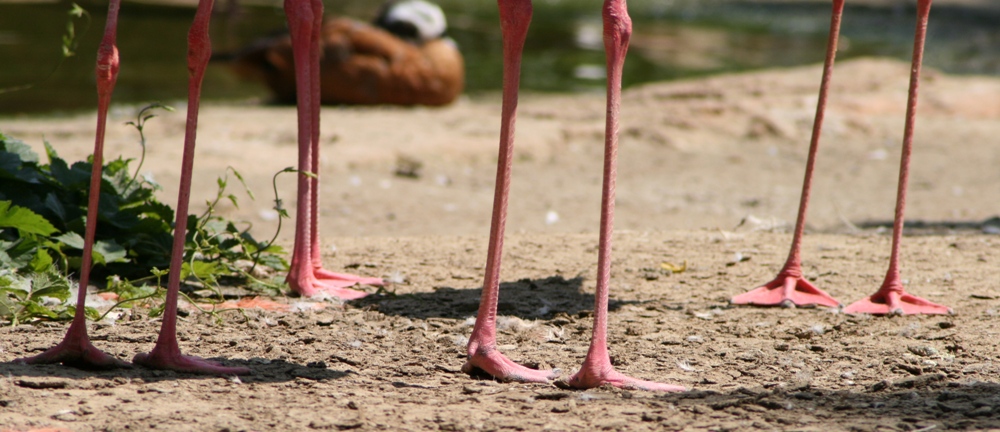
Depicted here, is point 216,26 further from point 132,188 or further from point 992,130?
point 132,188

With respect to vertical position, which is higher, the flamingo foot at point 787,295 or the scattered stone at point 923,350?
the flamingo foot at point 787,295

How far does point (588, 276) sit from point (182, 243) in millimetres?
2050

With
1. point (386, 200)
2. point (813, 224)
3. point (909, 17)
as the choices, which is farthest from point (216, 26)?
point (909, 17)

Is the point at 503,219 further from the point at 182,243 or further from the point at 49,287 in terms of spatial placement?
the point at 49,287

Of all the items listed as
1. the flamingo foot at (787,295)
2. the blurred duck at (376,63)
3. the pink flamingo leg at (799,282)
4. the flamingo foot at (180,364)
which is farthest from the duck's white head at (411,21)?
the flamingo foot at (180,364)

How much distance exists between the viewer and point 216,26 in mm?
17484

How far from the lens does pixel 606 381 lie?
8.93 ft

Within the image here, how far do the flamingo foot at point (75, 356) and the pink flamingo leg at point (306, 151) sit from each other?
1159mm

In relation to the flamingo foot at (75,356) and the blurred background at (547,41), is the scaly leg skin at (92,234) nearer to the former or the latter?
the flamingo foot at (75,356)

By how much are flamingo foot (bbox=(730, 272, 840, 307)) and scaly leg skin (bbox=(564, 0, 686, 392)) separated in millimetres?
1293

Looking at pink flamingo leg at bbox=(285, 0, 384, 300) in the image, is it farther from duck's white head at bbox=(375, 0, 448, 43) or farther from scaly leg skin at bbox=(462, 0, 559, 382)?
duck's white head at bbox=(375, 0, 448, 43)

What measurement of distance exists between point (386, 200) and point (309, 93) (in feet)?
8.19

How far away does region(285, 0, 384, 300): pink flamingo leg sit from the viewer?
3.84 m

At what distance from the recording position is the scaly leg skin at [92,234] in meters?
2.58
